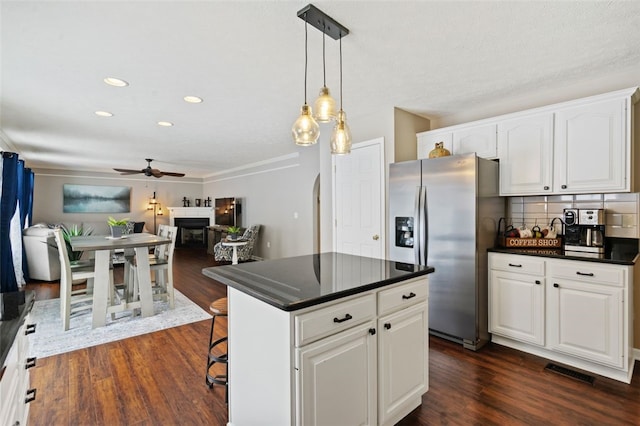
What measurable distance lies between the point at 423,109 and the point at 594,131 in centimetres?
152

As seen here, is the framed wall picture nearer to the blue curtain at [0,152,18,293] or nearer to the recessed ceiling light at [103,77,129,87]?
the blue curtain at [0,152,18,293]

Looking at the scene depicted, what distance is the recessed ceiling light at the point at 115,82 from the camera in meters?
2.63

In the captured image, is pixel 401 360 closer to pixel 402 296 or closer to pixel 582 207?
pixel 402 296

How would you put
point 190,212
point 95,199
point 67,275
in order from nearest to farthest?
point 67,275, point 95,199, point 190,212

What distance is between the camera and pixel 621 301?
89.7 inches

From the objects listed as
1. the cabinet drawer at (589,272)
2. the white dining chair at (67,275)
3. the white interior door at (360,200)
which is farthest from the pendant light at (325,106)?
the white dining chair at (67,275)

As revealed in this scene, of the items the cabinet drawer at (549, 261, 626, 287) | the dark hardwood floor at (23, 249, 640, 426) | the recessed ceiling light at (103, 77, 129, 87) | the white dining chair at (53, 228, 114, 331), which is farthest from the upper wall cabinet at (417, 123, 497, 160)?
the white dining chair at (53, 228, 114, 331)

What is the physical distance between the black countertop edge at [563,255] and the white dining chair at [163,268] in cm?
370

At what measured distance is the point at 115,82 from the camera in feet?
8.85

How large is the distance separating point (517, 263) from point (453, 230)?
59 cm

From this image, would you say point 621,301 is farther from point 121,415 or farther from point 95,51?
point 95,51

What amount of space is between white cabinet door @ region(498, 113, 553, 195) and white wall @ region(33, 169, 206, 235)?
9.60 metres

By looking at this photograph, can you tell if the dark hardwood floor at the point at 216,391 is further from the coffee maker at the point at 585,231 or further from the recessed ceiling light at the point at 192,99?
the recessed ceiling light at the point at 192,99

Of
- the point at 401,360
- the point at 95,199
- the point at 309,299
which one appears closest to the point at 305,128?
the point at 309,299
